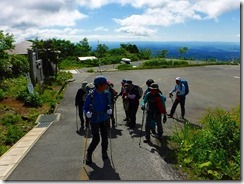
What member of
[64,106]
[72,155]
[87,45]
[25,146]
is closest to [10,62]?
[64,106]

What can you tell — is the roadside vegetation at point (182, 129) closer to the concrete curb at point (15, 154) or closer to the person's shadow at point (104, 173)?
the concrete curb at point (15, 154)

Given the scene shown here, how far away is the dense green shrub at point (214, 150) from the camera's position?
6.77 metres

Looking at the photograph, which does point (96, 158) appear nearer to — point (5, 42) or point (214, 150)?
point (214, 150)

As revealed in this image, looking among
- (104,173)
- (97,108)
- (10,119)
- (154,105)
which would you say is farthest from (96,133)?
(10,119)

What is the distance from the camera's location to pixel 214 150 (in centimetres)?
745

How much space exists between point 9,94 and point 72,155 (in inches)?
510

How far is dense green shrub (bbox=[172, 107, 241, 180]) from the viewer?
677 cm

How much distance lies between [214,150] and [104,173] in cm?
271

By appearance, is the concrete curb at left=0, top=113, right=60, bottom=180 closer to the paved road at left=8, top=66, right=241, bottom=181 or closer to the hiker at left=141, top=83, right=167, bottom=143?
the paved road at left=8, top=66, right=241, bottom=181

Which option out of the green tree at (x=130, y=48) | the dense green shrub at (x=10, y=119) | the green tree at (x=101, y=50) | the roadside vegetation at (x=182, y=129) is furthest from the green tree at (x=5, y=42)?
the green tree at (x=130, y=48)

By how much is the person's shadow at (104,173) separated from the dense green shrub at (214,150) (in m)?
1.74

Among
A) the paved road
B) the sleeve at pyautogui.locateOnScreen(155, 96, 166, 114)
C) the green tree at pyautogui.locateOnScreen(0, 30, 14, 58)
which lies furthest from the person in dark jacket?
the green tree at pyautogui.locateOnScreen(0, 30, 14, 58)

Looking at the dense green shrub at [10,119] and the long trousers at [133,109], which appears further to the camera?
the dense green shrub at [10,119]

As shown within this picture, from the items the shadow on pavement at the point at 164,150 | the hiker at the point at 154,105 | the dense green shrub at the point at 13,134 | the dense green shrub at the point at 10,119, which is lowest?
the dense green shrub at the point at 13,134
